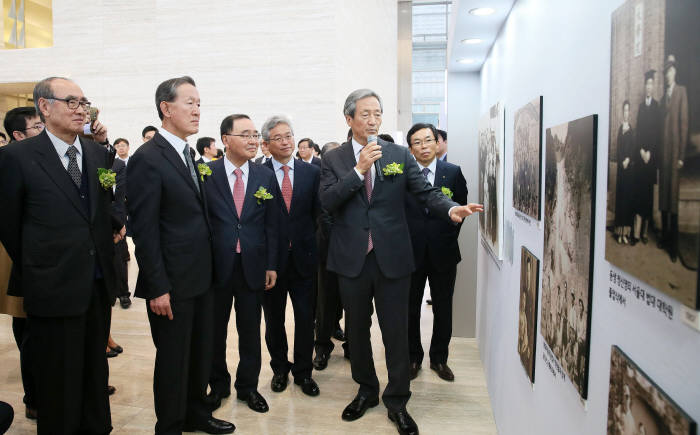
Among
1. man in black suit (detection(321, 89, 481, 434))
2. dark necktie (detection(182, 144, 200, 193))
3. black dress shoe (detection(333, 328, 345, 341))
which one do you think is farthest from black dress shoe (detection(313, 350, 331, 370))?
dark necktie (detection(182, 144, 200, 193))

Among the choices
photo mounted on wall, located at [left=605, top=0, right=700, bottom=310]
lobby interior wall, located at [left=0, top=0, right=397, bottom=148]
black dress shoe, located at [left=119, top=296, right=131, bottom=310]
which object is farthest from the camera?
lobby interior wall, located at [left=0, top=0, right=397, bottom=148]

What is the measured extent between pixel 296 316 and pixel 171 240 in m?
1.43

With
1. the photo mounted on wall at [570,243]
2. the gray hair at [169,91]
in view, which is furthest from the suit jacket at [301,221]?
the photo mounted on wall at [570,243]

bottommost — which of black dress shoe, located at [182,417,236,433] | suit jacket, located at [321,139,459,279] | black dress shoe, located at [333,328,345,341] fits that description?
black dress shoe, located at [182,417,236,433]

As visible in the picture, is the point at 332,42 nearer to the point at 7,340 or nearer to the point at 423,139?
the point at 423,139

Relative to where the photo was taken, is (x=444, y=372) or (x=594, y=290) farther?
(x=444, y=372)

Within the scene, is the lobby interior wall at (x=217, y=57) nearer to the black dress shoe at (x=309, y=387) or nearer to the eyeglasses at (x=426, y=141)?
the eyeglasses at (x=426, y=141)

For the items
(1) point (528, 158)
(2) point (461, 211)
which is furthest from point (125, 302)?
(1) point (528, 158)

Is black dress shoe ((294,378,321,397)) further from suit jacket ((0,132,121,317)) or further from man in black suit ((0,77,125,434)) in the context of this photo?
suit jacket ((0,132,121,317))

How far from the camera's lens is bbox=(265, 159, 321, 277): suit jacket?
388cm

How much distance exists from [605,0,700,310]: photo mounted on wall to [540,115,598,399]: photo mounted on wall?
0.25 metres

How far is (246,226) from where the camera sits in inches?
139

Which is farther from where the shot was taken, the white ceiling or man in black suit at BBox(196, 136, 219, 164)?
man in black suit at BBox(196, 136, 219, 164)

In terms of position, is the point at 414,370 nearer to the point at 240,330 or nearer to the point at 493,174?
the point at 240,330
